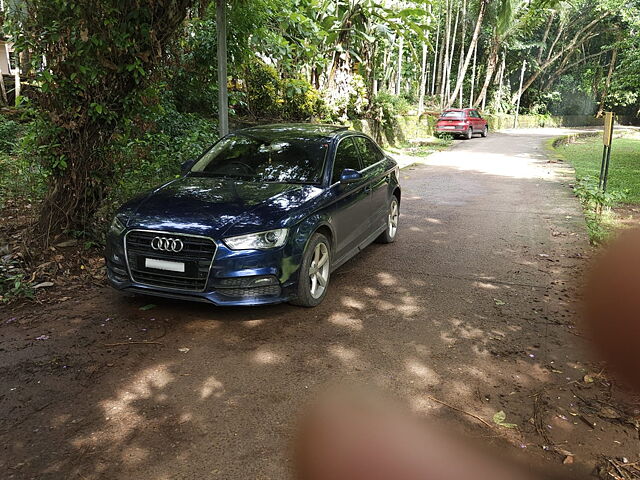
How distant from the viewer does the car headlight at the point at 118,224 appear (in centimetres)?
496

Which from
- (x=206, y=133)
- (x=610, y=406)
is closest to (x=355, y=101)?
(x=206, y=133)

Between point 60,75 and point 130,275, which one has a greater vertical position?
point 60,75

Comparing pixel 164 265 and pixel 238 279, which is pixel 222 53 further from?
pixel 238 279

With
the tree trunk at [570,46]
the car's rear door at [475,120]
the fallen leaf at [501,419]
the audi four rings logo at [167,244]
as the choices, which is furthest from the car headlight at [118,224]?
the tree trunk at [570,46]

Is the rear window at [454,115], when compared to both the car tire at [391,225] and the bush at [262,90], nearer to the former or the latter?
the bush at [262,90]

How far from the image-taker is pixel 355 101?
61.6 ft

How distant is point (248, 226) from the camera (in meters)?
4.73

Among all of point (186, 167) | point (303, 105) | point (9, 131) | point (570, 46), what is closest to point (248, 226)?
point (186, 167)

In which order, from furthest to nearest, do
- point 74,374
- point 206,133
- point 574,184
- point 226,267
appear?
point 574,184 < point 206,133 < point 226,267 < point 74,374

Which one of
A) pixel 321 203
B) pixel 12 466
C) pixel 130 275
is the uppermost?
pixel 321 203

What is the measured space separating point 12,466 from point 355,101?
1705cm

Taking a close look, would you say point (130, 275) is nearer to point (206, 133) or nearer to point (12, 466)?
point (12, 466)

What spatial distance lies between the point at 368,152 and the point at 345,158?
0.94 metres

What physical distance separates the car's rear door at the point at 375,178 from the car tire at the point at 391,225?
0.74 feet
